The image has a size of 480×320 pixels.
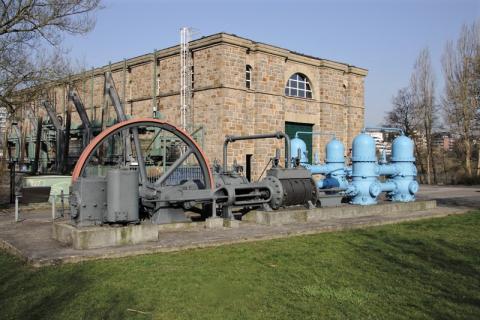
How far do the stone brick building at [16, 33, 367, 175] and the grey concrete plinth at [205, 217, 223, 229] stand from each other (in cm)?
1268

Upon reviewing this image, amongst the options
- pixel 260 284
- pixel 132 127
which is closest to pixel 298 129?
pixel 132 127

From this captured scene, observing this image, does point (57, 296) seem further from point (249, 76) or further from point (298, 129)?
point (298, 129)

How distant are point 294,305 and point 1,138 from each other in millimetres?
19409

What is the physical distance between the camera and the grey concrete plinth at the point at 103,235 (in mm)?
7418

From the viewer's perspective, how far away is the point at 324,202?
41.0 ft

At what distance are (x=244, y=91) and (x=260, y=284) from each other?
1873 cm

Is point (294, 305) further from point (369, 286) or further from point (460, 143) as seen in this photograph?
point (460, 143)

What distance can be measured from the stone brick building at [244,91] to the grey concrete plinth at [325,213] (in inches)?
421

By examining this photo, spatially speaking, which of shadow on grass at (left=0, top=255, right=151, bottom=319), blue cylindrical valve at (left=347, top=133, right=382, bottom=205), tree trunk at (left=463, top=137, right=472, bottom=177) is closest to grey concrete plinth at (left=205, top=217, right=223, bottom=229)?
shadow on grass at (left=0, top=255, right=151, bottom=319)

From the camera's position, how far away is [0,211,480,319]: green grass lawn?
4762mm

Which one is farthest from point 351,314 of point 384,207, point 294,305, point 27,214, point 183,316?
point 27,214

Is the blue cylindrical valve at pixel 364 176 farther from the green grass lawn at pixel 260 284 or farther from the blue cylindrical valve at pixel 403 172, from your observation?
the green grass lawn at pixel 260 284

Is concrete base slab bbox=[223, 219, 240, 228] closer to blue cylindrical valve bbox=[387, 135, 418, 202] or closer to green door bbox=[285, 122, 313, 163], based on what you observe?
blue cylindrical valve bbox=[387, 135, 418, 202]

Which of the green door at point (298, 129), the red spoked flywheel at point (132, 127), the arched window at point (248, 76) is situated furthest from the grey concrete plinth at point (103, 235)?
the green door at point (298, 129)
